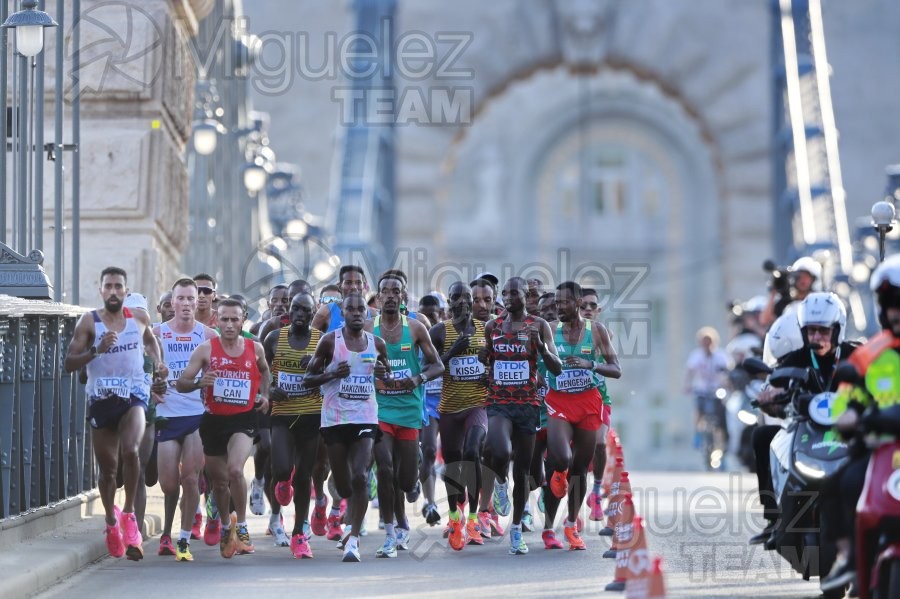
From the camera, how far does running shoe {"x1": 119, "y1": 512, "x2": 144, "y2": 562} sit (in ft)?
42.0

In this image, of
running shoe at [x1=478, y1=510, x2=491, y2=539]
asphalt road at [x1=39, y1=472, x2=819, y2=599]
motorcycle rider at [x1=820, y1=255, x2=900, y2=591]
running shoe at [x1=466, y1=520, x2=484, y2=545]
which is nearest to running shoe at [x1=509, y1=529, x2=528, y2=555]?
asphalt road at [x1=39, y1=472, x2=819, y2=599]

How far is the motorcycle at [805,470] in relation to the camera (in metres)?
10.3

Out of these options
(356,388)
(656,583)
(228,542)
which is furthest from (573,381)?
(656,583)

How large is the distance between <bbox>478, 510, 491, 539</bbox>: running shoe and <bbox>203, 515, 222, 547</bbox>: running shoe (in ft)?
5.87

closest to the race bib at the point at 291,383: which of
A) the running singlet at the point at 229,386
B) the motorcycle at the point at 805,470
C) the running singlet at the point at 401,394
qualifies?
the running singlet at the point at 401,394

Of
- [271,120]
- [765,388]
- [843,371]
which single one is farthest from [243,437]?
[271,120]

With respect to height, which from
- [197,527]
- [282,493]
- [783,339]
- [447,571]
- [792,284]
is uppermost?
[792,284]

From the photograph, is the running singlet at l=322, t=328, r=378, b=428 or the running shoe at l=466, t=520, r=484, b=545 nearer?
the running singlet at l=322, t=328, r=378, b=428

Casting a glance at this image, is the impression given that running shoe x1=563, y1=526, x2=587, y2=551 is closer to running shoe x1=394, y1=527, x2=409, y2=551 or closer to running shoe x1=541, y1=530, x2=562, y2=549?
running shoe x1=541, y1=530, x2=562, y2=549

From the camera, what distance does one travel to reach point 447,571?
12445mm

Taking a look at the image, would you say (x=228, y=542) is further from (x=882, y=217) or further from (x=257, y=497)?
(x=882, y=217)

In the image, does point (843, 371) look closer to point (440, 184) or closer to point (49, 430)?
point (49, 430)

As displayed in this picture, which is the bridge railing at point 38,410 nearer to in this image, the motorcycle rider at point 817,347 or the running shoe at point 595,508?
the running shoe at point 595,508

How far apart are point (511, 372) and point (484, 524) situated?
4.51ft
